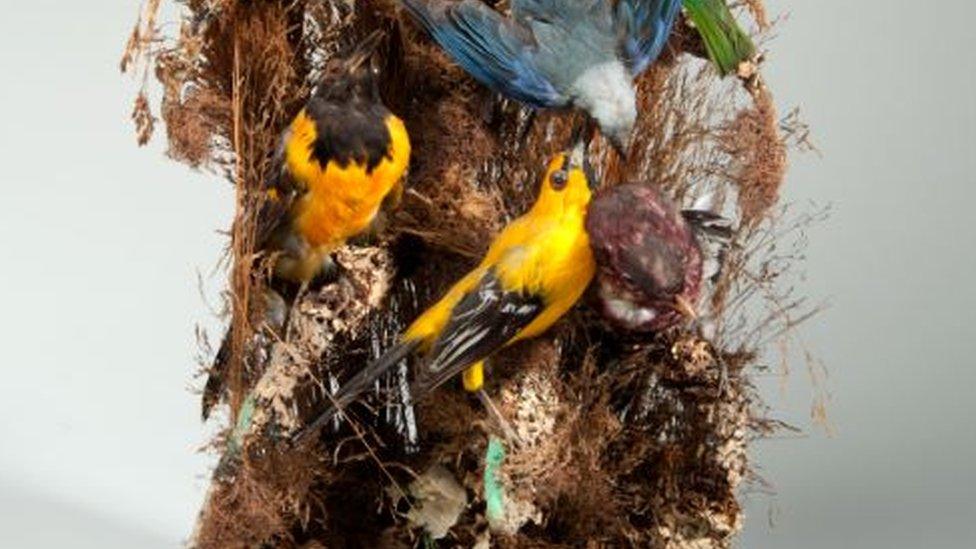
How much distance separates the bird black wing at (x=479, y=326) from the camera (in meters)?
2.93

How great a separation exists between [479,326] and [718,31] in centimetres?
61

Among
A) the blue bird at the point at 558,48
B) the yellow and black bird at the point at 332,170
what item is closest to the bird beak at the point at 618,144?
the blue bird at the point at 558,48

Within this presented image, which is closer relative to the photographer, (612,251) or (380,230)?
(612,251)

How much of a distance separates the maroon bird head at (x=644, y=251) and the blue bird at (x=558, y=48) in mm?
102

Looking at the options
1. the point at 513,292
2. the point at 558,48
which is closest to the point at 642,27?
the point at 558,48

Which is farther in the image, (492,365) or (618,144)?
(492,365)

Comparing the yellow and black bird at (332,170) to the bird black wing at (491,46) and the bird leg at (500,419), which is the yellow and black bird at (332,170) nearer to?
the bird black wing at (491,46)

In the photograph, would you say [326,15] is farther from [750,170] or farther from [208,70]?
[750,170]

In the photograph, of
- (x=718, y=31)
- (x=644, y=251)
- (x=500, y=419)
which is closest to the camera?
(x=644, y=251)

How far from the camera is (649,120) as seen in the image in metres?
3.21

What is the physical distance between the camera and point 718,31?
3188 millimetres

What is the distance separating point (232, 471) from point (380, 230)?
40cm

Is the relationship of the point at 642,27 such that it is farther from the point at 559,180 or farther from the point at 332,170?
the point at 332,170

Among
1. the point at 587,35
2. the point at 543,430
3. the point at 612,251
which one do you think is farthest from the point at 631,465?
the point at 587,35
